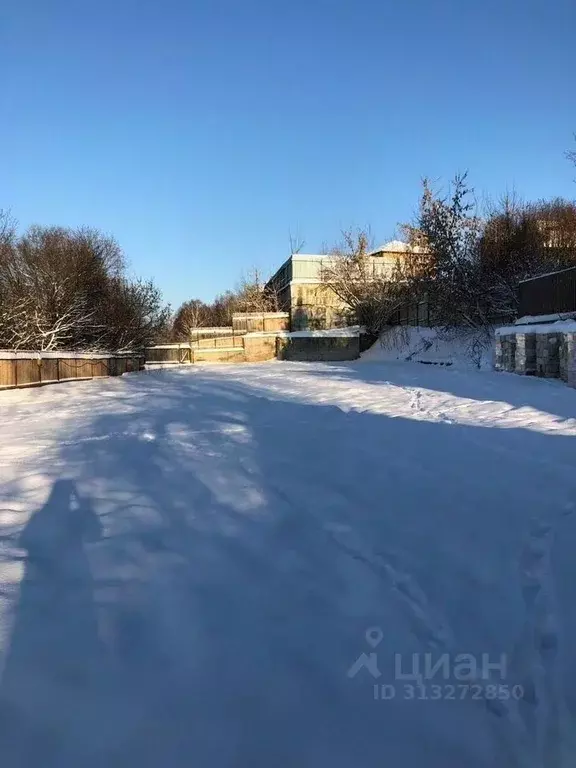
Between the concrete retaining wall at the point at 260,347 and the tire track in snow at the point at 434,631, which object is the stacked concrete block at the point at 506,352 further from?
the concrete retaining wall at the point at 260,347

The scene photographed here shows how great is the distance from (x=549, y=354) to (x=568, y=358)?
3.68ft

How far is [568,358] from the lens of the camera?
1095cm

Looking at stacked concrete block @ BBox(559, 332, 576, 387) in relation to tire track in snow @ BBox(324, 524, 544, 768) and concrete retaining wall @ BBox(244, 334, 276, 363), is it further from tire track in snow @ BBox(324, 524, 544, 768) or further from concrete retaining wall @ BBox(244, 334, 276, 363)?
concrete retaining wall @ BBox(244, 334, 276, 363)

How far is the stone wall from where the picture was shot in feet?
92.9

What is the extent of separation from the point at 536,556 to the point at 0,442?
6031 mm

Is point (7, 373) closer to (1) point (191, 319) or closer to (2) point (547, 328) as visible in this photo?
(2) point (547, 328)

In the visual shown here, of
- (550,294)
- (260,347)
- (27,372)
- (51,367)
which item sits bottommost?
(27,372)

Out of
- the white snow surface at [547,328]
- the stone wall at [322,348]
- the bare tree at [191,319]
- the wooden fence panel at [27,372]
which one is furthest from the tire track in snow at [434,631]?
the bare tree at [191,319]

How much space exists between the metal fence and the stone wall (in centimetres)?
1398

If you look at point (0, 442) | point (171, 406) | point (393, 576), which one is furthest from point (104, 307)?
point (393, 576)

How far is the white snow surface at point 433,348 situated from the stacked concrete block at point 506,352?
82.6 inches

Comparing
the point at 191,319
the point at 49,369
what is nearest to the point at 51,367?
the point at 49,369

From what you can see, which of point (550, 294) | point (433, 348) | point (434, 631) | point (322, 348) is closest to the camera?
point (434, 631)

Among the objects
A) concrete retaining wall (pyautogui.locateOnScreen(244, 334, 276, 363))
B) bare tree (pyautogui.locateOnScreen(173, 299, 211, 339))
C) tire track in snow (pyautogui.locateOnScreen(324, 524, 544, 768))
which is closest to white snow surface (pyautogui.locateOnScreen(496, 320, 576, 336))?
tire track in snow (pyautogui.locateOnScreen(324, 524, 544, 768))
